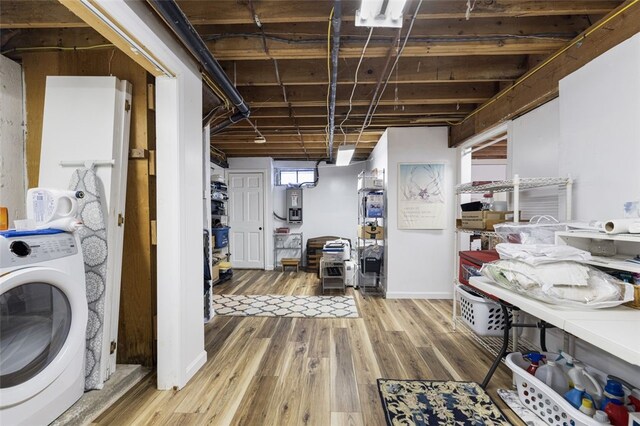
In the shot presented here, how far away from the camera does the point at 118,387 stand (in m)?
1.68

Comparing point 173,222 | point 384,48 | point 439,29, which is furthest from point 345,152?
point 173,222

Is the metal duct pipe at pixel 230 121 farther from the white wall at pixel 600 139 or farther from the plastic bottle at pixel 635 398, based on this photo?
the plastic bottle at pixel 635 398

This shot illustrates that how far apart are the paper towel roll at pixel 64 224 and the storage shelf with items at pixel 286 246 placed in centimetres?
432

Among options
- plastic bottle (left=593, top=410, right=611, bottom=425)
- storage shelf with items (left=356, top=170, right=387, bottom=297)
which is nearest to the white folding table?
plastic bottle (left=593, top=410, right=611, bottom=425)

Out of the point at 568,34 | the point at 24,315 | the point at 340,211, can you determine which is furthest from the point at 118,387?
the point at 340,211

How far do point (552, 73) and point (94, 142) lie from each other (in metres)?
3.44

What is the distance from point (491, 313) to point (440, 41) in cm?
220

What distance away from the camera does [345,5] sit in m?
1.76

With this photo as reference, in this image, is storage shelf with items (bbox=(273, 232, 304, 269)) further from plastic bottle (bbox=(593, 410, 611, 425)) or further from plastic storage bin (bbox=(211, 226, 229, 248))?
plastic bottle (bbox=(593, 410, 611, 425))

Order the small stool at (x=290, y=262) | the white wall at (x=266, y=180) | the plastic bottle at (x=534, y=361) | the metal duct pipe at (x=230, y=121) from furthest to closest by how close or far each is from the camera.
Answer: the white wall at (x=266, y=180), the small stool at (x=290, y=262), the metal duct pipe at (x=230, y=121), the plastic bottle at (x=534, y=361)

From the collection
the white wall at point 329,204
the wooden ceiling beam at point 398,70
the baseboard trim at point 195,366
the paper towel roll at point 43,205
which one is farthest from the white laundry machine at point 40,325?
the white wall at point 329,204

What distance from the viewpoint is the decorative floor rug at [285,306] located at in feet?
10.3

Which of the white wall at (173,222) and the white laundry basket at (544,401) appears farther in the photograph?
the white wall at (173,222)

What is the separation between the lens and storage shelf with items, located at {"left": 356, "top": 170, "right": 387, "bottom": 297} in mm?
3914
